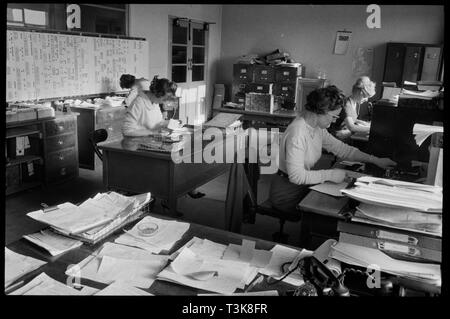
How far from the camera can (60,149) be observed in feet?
13.6

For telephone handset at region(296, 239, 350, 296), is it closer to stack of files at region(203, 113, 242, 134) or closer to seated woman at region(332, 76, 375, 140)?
stack of files at region(203, 113, 242, 134)

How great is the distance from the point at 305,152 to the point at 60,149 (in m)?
2.79

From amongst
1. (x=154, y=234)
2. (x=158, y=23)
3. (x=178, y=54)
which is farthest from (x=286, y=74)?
(x=154, y=234)

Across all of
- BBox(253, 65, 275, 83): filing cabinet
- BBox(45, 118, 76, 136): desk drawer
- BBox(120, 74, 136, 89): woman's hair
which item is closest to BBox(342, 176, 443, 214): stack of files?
BBox(45, 118, 76, 136): desk drawer

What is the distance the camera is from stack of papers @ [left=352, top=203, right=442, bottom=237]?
1.21 m

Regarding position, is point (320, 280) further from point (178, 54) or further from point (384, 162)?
point (178, 54)

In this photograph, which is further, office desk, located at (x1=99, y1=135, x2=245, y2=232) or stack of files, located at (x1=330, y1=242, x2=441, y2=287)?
office desk, located at (x1=99, y1=135, x2=245, y2=232)

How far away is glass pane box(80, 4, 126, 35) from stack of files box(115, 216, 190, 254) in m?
4.22

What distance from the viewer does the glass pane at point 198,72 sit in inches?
296

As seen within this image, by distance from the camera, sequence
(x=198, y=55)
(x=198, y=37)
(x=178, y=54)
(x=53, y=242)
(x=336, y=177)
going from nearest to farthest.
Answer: (x=53, y=242)
(x=336, y=177)
(x=178, y=54)
(x=198, y=37)
(x=198, y=55)

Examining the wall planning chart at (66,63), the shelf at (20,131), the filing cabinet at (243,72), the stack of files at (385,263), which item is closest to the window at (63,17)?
the wall planning chart at (66,63)

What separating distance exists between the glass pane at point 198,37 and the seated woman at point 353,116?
3.87 m
